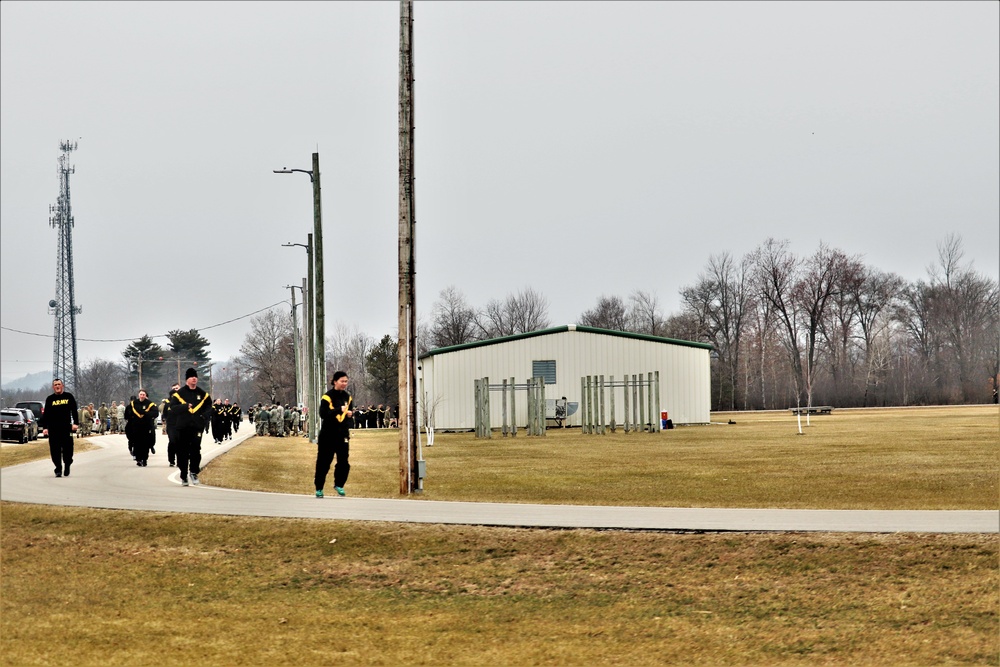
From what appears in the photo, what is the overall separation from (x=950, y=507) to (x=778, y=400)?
99570 millimetres

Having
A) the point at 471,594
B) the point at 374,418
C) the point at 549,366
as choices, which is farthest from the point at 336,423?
the point at 374,418

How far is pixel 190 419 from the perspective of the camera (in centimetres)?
2122

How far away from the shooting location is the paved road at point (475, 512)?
1409 cm

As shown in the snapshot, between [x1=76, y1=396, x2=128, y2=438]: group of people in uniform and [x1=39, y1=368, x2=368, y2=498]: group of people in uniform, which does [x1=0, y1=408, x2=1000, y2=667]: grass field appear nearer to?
[x1=39, y1=368, x2=368, y2=498]: group of people in uniform

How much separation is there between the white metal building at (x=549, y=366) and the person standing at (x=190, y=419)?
39.2 m

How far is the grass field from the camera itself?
10531 millimetres

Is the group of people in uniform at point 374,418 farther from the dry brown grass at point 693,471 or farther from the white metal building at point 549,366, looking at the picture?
the dry brown grass at point 693,471

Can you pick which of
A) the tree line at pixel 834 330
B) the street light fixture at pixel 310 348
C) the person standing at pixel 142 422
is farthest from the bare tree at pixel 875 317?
the person standing at pixel 142 422

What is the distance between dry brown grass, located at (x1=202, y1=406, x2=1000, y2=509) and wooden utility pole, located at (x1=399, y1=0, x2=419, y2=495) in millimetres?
836

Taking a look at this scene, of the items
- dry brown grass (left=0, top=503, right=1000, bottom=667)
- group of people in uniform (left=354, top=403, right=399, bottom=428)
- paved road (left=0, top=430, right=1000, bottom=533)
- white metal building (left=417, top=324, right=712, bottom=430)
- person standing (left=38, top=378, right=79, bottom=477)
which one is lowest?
dry brown grass (left=0, top=503, right=1000, bottom=667)

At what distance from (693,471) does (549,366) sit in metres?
35.4

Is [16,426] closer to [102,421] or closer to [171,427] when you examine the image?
[102,421]

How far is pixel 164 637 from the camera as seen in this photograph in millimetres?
11383

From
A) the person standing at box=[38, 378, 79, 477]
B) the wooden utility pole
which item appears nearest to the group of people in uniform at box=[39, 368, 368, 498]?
the person standing at box=[38, 378, 79, 477]
